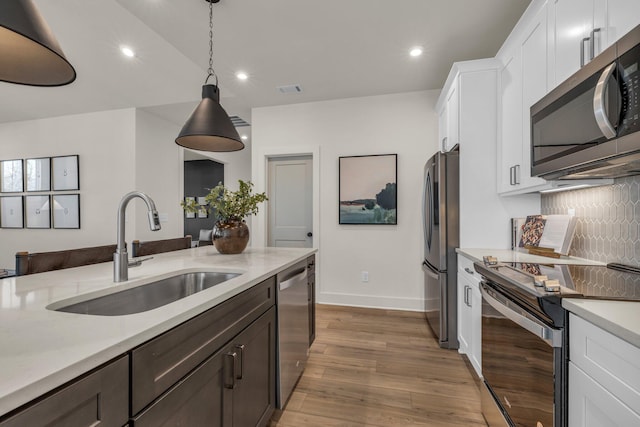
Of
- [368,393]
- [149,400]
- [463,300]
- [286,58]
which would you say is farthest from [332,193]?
[149,400]

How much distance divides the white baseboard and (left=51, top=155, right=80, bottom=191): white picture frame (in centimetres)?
408

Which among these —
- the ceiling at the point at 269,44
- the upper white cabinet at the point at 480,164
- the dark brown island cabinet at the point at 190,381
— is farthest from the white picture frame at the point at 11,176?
the upper white cabinet at the point at 480,164

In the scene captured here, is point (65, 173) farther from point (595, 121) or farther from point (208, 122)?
point (595, 121)

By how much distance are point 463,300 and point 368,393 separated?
1.03 meters

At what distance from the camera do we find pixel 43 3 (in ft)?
7.04

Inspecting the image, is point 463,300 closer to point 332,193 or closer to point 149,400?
point 332,193

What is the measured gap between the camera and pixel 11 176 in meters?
4.93

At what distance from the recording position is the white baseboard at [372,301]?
361 cm

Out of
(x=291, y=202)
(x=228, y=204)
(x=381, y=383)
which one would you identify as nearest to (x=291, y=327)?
(x=381, y=383)

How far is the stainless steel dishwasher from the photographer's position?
1700mm

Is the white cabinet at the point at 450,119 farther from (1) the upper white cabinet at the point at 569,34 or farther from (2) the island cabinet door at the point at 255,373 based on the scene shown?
(2) the island cabinet door at the point at 255,373

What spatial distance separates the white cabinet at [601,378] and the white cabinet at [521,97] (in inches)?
45.6

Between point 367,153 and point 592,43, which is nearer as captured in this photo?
point 592,43

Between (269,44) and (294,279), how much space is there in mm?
2058
